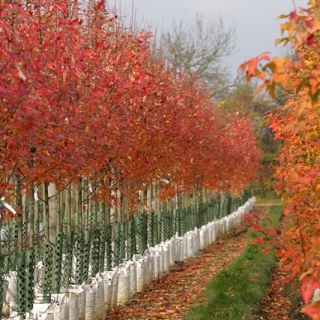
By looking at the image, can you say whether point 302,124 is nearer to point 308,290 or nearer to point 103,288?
point 308,290

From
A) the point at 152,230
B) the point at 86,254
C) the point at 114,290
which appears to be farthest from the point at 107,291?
the point at 152,230

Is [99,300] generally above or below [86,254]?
below

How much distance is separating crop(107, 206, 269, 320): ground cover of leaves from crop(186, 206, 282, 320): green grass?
519 millimetres

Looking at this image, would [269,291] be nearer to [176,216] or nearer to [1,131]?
[176,216]

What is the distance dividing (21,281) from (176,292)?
695 cm

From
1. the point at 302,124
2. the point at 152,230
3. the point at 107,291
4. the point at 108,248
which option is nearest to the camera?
the point at 302,124

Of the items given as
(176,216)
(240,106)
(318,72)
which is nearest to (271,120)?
(318,72)

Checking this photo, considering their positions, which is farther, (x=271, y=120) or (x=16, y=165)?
(x=271, y=120)

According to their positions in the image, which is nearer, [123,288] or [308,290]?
[308,290]

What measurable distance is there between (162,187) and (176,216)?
8.42 ft

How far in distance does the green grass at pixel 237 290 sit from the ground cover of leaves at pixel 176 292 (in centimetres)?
52

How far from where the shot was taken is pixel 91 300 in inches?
460

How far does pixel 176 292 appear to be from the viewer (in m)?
15.9

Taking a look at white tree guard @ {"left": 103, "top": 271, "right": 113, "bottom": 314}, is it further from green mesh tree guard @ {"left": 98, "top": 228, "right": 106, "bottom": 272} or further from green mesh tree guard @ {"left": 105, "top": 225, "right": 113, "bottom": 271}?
green mesh tree guard @ {"left": 105, "top": 225, "right": 113, "bottom": 271}
